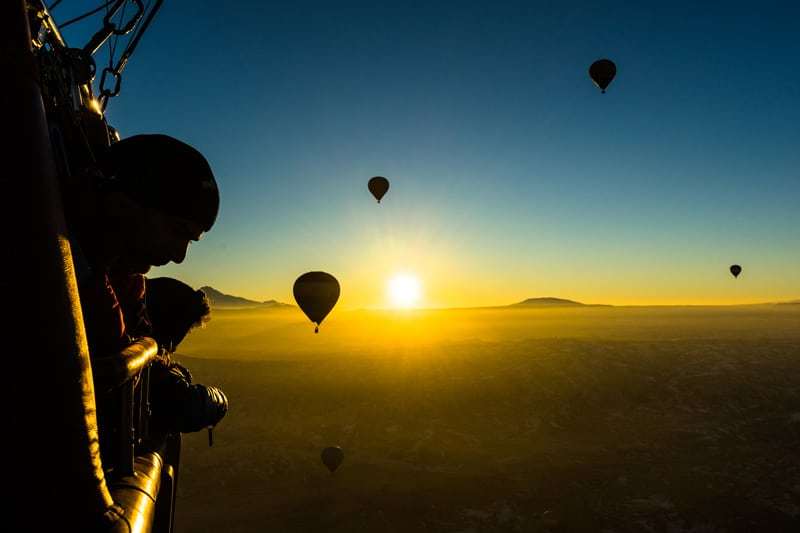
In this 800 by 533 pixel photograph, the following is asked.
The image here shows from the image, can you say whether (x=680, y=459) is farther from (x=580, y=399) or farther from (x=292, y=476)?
(x=292, y=476)

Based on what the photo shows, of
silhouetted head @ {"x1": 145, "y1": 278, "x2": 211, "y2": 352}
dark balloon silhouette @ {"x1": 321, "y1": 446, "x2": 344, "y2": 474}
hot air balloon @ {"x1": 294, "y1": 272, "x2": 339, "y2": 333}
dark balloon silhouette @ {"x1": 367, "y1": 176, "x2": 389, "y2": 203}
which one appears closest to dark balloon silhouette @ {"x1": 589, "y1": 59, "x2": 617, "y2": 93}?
dark balloon silhouette @ {"x1": 367, "y1": 176, "x2": 389, "y2": 203}

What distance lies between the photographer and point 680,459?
167 feet

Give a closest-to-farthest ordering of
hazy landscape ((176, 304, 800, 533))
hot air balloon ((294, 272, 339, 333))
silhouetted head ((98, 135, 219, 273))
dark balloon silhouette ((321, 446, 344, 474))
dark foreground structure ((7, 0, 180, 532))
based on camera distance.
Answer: dark foreground structure ((7, 0, 180, 532))
silhouetted head ((98, 135, 219, 273))
hot air balloon ((294, 272, 339, 333))
hazy landscape ((176, 304, 800, 533))
dark balloon silhouette ((321, 446, 344, 474))

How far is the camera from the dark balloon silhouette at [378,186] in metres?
35.8

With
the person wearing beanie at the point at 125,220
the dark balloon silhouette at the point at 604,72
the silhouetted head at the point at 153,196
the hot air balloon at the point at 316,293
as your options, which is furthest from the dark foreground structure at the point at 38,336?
the dark balloon silhouette at the point at 604,72

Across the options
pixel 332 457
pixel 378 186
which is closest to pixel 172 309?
pixel 378 186

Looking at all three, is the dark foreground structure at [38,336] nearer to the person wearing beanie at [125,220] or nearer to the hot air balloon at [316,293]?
the person wearing beanie at [125,220]

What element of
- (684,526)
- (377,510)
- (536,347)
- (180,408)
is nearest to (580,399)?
(536,347)

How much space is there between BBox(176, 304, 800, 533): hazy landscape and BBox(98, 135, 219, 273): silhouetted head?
39.4 m

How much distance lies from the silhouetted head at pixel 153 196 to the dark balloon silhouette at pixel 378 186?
32862mm

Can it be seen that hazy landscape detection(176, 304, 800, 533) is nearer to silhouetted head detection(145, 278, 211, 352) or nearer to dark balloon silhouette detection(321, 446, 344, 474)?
dark balloon silhouette detection(321, 446, 344, 474)

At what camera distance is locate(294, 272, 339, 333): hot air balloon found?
3156 cm

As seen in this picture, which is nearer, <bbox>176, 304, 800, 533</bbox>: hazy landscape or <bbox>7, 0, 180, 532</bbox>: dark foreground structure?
<bbox>7, 0, 180, 532</bbox>: dark foreground structure

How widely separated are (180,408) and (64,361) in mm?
2285
